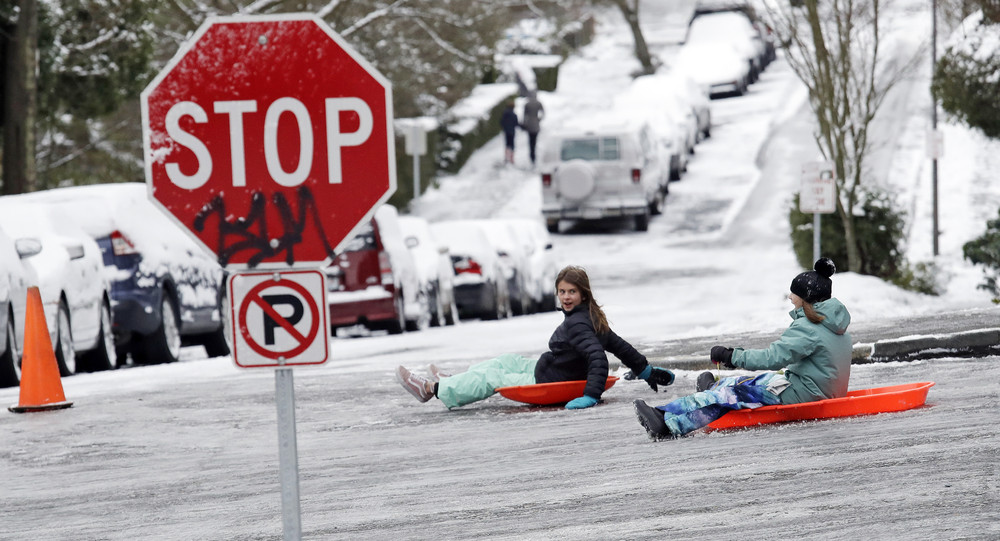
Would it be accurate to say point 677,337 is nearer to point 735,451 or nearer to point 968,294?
point 735,451

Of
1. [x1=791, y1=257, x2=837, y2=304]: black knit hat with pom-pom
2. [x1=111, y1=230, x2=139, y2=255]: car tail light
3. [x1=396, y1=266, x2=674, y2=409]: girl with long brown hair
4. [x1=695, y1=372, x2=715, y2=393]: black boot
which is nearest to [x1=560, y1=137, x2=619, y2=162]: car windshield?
[x1=111, y1=230, x2=139, y2=255]: car tail light

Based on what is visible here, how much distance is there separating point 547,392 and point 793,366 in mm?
1845

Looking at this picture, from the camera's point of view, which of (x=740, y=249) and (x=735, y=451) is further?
(x=740, y=249)

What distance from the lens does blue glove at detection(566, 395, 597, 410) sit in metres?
9.93

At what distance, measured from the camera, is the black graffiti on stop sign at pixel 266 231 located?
15.0 ft

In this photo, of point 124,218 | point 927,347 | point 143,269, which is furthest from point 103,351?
point 927,347

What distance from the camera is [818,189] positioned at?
1938cm

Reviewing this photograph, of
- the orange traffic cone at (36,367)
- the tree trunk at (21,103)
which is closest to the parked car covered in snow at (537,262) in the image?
the tree trunk at (21,103)

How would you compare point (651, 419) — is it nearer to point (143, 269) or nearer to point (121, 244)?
point (143, 269)

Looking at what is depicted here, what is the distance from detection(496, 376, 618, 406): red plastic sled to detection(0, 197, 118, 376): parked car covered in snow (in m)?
4.57

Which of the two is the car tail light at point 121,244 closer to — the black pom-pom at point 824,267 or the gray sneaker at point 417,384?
the gray sneaker at point 417,384

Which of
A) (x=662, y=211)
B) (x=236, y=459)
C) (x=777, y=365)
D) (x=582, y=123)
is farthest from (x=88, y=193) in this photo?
(x=662, y=211)

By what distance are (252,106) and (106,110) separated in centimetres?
2163

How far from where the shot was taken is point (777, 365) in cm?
Result: 861
